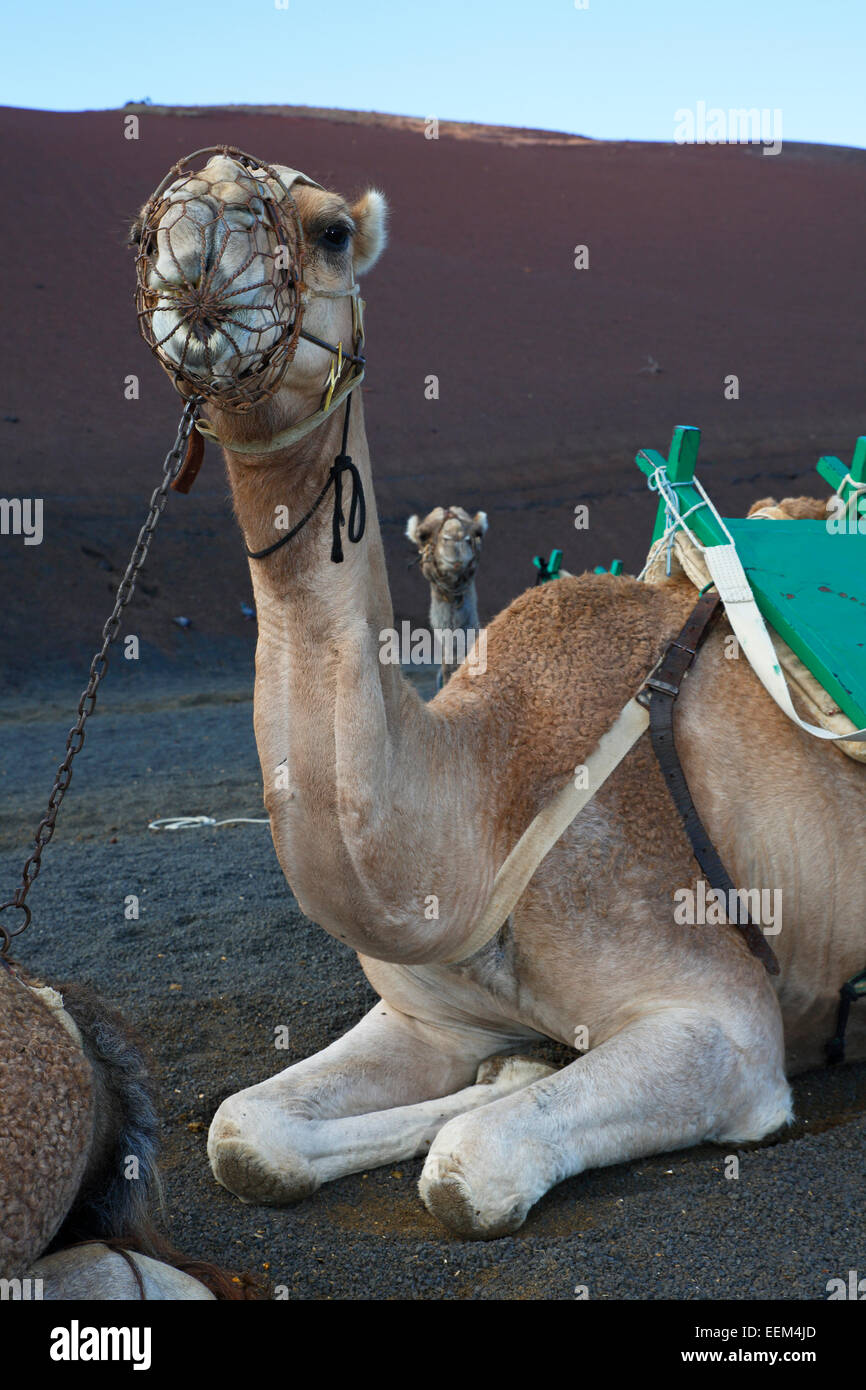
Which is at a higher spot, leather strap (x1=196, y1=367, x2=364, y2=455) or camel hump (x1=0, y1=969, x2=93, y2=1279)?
leather strap (x1=196, y1=367, x2=364, y2=455)

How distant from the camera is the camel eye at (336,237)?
2615mm

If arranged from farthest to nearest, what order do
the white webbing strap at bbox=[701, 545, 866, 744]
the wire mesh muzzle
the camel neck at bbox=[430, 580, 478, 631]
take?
1. the camel neck at bbox=[430, 580, 478, 631]
2. the white webbing strap at bbox=[701, 545, 866, 744]
3. the wire mesh muzzle

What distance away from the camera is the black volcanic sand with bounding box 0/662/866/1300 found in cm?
271

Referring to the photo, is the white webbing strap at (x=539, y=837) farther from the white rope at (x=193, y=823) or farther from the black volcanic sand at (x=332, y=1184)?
the white rope at (x=193, y=823)

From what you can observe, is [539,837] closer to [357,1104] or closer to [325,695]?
[325,695]

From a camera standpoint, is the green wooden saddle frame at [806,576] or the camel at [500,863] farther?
the green wooden saddle frame at [806,576]

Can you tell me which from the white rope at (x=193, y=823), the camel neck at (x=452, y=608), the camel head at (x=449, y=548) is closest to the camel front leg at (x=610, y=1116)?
the white rope at (x=193, y=823)

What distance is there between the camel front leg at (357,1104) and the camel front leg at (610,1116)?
0.40m

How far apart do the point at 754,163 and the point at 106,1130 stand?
5464cm

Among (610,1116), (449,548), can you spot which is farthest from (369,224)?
(449,548)

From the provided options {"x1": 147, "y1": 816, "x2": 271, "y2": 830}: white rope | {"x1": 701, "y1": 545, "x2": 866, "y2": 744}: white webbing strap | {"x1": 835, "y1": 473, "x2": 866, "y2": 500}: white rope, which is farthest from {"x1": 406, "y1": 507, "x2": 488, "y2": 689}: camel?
{"x1": 701, "y1": 545, "x2": 866, "y2": 744}: white webbing strap

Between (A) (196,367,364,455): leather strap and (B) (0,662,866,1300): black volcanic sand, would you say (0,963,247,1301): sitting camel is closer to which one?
(B) (0,662,866,1300): black volcanic sand

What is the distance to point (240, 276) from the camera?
232cm
